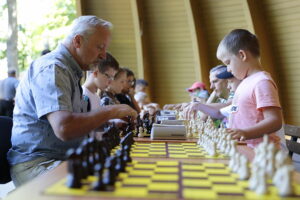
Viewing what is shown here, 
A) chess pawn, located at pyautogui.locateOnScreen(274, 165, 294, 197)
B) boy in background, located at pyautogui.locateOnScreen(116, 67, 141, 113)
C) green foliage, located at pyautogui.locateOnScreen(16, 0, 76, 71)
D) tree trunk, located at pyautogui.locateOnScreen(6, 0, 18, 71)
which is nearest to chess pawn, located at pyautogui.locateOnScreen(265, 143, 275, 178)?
chess pawn, located at pyautogui.locateOnScreen(274, 165, 294, 197)

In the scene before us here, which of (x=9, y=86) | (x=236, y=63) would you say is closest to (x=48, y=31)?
(x=9, y=86)

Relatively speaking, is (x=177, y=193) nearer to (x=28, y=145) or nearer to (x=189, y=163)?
(x=189, y=163)

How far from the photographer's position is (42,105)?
2.56 meters

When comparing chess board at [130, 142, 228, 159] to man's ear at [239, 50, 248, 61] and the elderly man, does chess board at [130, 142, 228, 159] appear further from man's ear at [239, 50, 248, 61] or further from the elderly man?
man's ear at [239, 50, 248, 61]

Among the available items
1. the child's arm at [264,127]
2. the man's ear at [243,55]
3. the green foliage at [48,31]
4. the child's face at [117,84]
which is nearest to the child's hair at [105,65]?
the child's face at [117,84]

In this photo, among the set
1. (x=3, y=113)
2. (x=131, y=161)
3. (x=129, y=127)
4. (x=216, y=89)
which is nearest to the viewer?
(x=131, y=161)

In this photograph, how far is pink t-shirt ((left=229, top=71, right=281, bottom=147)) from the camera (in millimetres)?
2928

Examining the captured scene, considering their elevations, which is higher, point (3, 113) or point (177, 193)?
point (3, 113)

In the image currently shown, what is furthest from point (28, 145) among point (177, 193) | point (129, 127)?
point (177, 193)

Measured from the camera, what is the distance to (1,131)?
3010mm

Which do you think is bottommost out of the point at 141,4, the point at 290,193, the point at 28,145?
the point at 290,193

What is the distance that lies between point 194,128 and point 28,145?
1829 mm

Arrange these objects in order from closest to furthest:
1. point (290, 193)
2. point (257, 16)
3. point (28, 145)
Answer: point (290, 193)
point (28, 145)
point (257, 16)

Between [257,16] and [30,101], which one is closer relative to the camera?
[30,101]
